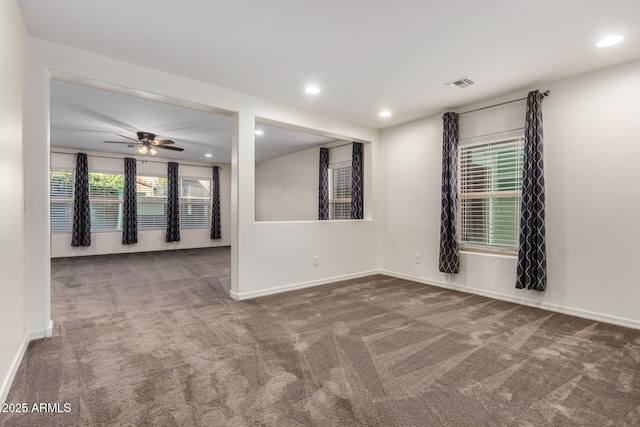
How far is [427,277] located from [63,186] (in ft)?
27.5

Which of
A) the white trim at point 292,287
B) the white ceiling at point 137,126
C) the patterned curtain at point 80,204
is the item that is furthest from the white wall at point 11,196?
Answer: the patterned curtain at point 80,204

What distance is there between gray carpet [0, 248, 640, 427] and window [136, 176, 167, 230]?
16.5ft

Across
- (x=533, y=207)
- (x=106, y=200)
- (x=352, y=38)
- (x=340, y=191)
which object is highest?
(x=352, y=38)

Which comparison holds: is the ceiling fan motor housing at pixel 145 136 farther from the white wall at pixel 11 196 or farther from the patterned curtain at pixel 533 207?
the patterned curtain at pixel 533 207

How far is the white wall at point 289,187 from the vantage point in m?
7.37

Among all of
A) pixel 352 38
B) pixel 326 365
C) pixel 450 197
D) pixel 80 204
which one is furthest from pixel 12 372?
pixel 80 204

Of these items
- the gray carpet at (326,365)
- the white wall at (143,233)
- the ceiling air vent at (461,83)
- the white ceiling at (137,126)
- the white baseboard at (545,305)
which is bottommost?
the gray carpet at (326,365)

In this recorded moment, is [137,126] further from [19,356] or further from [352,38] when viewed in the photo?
[352,38]

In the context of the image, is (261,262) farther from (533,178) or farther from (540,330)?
(533,178)

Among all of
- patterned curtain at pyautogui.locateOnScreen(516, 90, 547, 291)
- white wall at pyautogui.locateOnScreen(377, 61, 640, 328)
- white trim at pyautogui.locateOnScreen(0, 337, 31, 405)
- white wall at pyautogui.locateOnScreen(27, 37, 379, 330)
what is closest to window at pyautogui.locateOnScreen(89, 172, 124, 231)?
white wall at pyautogui.locateOnScreen(27, 37, 379, 330)

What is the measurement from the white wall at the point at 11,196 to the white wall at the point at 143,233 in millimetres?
6090

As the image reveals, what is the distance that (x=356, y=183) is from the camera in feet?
18.9

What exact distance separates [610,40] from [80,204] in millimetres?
9528

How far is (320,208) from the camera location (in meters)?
6.77
